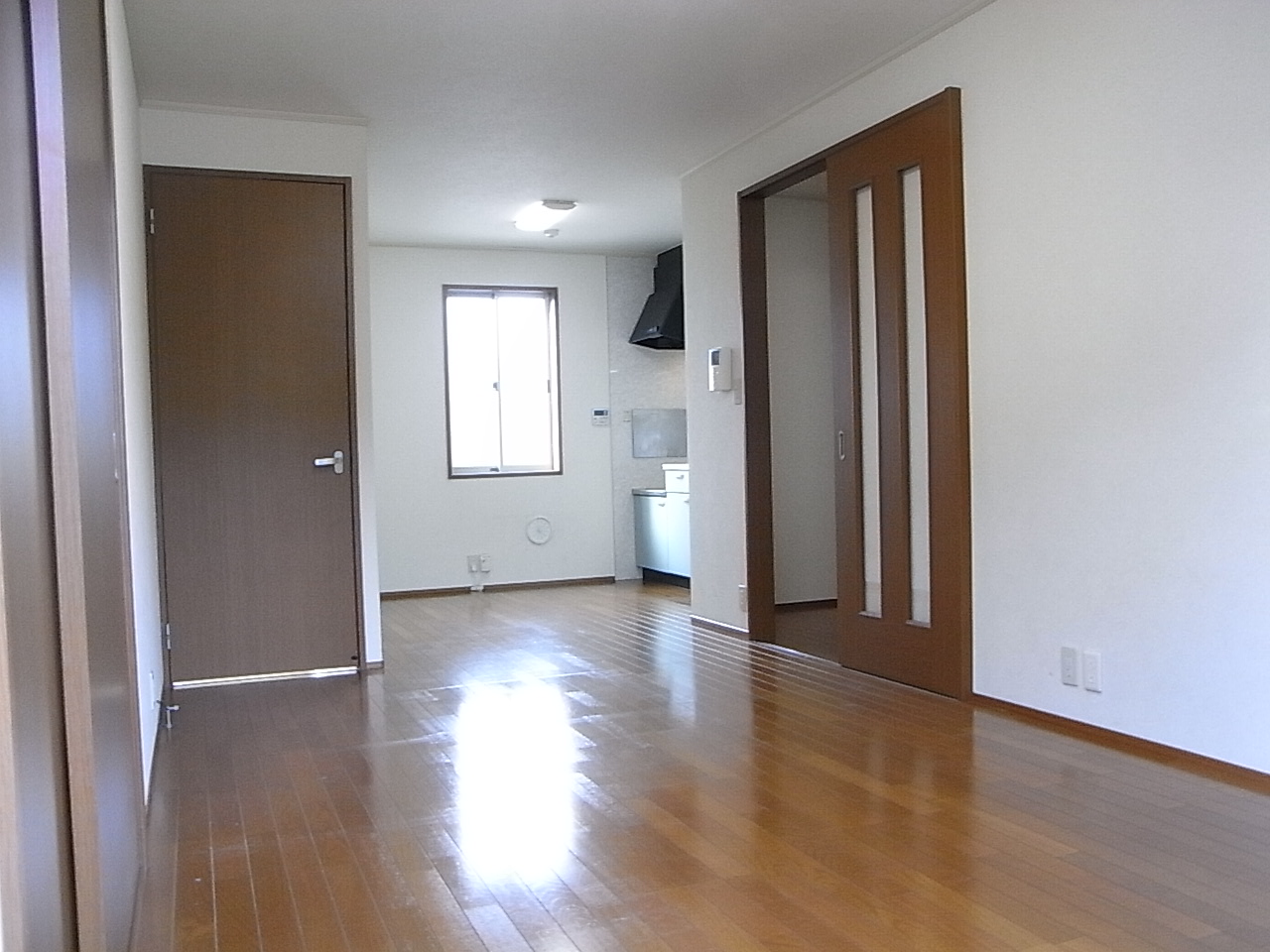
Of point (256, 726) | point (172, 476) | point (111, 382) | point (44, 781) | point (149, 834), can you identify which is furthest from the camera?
point (172, 476)

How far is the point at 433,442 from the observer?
778cm

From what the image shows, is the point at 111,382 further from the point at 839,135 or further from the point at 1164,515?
the point at 839,135

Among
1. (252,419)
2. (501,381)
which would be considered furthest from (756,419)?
(501,381)

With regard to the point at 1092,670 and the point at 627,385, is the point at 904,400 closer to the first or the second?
the point at 1092,670

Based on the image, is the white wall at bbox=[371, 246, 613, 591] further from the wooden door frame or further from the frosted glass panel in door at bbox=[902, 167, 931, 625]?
the frosted glass panel in door at bbox=[902, 167, 931, 625]

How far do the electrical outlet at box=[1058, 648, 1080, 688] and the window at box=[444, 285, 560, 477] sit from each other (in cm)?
510

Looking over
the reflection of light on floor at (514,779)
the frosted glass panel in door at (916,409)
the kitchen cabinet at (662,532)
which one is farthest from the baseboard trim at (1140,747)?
the kitchen cabinet at (662,532)

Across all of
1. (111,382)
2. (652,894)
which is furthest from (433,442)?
(652,894)

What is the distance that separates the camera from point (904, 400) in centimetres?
416

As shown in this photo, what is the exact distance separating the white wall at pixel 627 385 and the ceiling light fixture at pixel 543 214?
1.24m

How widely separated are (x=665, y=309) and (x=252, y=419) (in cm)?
371

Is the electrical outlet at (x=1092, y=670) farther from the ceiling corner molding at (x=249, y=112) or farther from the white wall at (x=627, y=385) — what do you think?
the white wall at (x=627, y=385)

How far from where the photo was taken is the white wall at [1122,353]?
2.87 metres

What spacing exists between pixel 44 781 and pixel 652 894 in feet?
4.21
